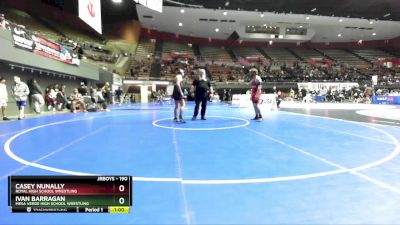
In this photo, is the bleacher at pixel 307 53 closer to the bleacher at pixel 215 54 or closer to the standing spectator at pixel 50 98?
the bleacher at pixel 215 54

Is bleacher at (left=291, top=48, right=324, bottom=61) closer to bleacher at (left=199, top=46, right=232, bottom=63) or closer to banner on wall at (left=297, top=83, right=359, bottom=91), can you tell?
banner on wall at (left=297, top=83, right=359, bottom=91)

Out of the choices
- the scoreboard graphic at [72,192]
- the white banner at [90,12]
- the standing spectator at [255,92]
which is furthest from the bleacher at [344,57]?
the scoreboard graphic at [72,192]

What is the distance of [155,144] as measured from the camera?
18.7ft

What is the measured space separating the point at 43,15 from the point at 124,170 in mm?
30868

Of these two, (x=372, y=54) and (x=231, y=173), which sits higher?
(x=372, y=54)

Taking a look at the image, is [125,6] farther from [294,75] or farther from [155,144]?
[155,144]

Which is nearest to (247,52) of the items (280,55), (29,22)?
(280,55)

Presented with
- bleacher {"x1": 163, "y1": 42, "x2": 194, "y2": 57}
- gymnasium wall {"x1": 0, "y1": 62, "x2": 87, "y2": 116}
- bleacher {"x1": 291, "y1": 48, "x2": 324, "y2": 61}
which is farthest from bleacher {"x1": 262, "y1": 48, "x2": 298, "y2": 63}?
gymnasium wall {"x1": 0, "y1": 62, "x2": 87, "y2": 116}

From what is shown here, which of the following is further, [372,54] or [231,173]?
[372,54]

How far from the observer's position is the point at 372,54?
157 feet

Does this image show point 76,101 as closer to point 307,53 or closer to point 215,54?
point 215,54

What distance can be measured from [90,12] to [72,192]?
822 cm

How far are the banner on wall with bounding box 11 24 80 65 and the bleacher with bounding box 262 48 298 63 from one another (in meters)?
32.9

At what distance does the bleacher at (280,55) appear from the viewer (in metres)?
45.3
